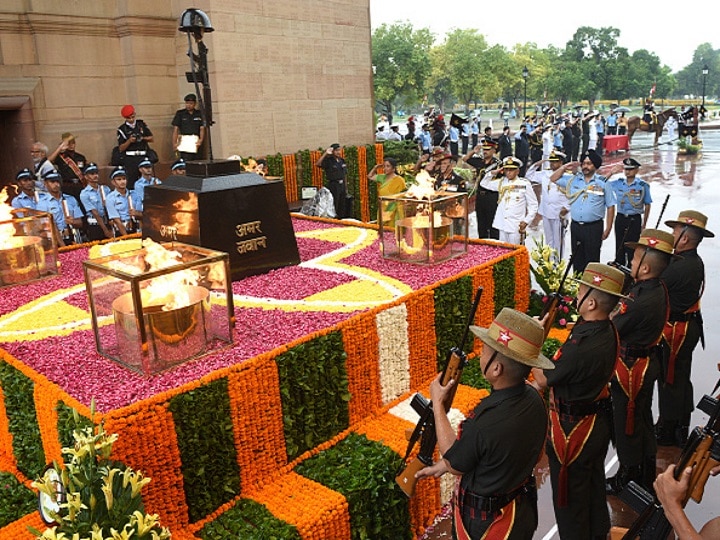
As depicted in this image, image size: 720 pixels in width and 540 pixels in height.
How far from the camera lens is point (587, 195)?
11.4 metres

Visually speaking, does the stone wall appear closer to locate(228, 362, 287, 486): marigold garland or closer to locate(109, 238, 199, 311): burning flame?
locate(109, 238, 199, 311): burning flame

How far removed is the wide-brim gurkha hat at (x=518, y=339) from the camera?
12.2 ft

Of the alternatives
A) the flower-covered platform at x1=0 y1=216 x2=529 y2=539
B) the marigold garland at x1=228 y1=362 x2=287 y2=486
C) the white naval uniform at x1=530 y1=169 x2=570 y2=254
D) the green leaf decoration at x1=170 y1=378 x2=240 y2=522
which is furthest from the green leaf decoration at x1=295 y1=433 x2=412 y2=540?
the white naval uniform at x1=530 y1=169 x2=570 y2=254

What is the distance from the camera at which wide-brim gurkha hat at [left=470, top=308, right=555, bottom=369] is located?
3.71 metres

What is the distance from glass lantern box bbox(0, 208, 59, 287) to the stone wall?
850 cm

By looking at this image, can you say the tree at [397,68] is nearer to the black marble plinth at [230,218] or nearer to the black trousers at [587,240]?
the black trousers at [587,240]

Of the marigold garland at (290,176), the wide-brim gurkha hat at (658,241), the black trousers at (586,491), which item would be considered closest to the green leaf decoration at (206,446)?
the black trousers at (586,491)

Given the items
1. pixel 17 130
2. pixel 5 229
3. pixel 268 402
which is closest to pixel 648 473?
pixel 268 402

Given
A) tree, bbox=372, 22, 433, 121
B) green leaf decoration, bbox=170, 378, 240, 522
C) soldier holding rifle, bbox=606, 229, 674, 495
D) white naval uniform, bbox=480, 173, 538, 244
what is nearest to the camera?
green leaf decoration, bbox=170, 378, 240, 522

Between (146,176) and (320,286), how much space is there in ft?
22.6

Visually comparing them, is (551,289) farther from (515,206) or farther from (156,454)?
(156,454)

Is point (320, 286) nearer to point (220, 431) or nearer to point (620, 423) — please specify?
point (220, 431)

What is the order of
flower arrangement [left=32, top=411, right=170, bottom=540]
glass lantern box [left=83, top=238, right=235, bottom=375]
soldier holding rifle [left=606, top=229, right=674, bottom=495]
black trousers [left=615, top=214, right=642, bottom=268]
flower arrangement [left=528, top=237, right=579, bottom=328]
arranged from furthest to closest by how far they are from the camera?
black trousers [left=615, top=214, right=642, bottom=268] → flower arrangement [left=528, top=237, right=579, bottom=328] → soldier holding rifle [left=606, top=229, right=674, bottom=495] → glass lantern box [left=83, top=238, right=235, bottom=375] → flower arrangement [left=32, top=411, right=170, bottom=540]

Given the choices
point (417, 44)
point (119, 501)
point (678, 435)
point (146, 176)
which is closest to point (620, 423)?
point (678, 435)
